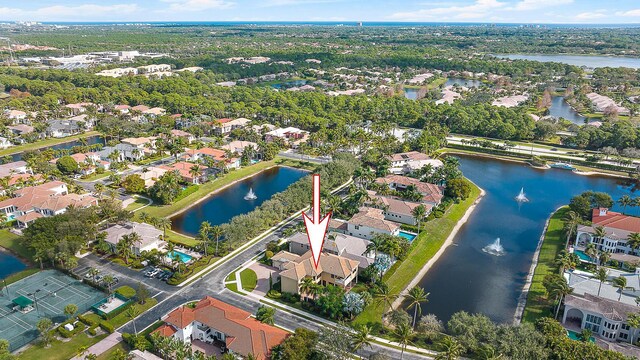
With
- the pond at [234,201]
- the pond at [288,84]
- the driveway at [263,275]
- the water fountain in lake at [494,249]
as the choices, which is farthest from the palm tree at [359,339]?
the pond at [288,84]

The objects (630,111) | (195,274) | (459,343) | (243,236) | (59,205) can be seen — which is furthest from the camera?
(630,111)

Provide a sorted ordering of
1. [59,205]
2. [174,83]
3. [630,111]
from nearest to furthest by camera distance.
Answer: [59,205] < [630,111] < [174,83]

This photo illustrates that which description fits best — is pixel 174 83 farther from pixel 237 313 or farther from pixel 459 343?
pixel 459 343

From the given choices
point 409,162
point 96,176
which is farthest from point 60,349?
point 409,162

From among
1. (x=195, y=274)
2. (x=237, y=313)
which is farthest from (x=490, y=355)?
(x=195, y=274)

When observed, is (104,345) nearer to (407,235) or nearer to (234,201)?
(234,201)

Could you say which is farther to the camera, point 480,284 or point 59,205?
point 59,205

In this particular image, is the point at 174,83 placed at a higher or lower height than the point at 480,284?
higher
